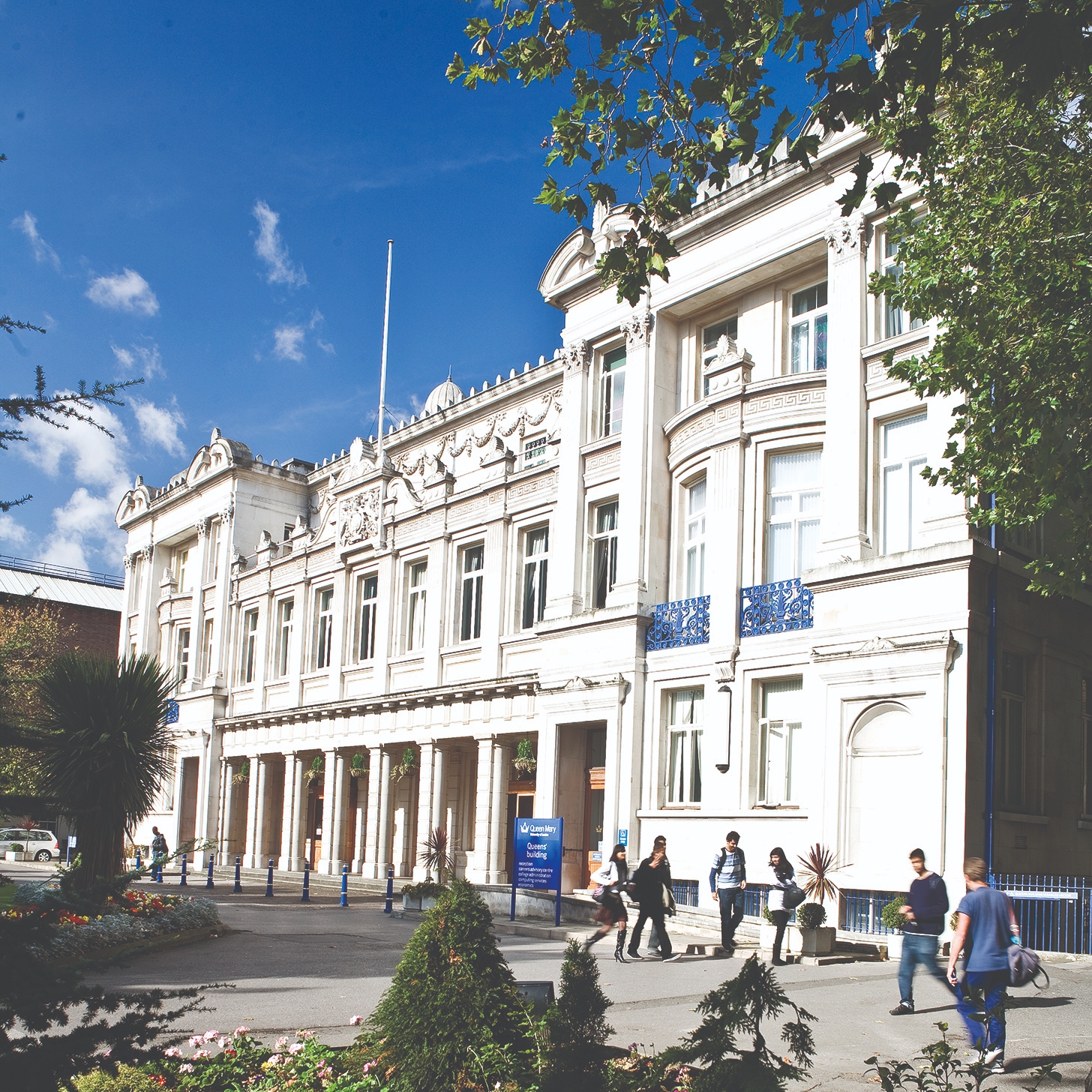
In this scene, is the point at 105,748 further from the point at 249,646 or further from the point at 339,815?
the point at 249,646

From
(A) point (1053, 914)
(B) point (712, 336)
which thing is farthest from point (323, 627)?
(A) point (1053, 914)

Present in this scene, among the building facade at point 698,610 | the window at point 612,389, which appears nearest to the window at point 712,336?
the building facade at point 698,610

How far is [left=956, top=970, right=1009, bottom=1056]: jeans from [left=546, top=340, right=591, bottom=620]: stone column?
17.0 m

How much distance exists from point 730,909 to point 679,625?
7.74 meters

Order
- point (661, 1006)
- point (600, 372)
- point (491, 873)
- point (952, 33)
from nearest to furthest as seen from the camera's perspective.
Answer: point (952, 33)
point (661, 1006)
point (600, 372)
point (491, 873)

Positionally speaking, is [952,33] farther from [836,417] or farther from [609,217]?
[609,217]

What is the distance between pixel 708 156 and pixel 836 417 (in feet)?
39.3

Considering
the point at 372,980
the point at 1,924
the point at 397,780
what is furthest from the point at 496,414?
the point at 1,924

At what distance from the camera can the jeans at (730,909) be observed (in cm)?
1728

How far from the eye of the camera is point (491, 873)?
29.8m

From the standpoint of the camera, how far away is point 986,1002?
9.77 m

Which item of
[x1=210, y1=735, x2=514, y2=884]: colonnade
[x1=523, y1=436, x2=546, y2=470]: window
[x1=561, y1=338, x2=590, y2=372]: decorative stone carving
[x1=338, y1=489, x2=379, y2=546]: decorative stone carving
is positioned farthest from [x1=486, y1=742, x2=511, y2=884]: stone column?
[x1=561, y1=338, x2=590, y2=372]: decorative stone carving

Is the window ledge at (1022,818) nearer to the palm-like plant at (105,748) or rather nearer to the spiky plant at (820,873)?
the spiky plant at (820,873)

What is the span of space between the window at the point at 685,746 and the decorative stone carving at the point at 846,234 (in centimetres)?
898
